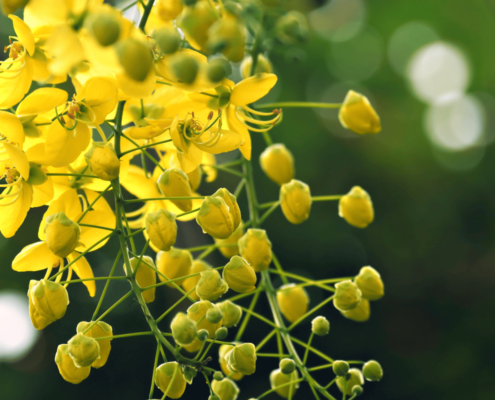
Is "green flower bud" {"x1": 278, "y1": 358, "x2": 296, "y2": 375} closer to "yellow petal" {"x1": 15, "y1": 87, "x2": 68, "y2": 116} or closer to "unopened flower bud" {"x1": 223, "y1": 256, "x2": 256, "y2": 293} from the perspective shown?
"unopened flower bud" {"x1": 223, "y1": 256, "x2": 256, "y2": 293}

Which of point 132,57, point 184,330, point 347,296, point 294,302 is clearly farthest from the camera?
point 294,302

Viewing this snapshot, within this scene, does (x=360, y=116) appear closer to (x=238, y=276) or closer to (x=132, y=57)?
(x=238, y=276)

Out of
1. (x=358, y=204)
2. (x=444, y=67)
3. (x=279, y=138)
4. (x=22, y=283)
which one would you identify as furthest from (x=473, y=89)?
(x=358, y=204)

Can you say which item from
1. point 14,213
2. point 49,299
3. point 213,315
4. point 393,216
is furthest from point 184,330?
point 393,216

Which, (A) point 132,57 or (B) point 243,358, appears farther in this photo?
(B) point 243,358

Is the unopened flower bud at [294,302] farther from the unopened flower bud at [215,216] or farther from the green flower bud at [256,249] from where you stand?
the unopened flower bud at [215,216]

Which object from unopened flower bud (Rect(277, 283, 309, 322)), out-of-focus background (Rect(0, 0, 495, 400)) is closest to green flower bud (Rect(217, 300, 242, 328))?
unopened flower bud (Rect(277, 283, 309, 322))

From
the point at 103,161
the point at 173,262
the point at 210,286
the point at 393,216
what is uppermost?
the point at 103,161
